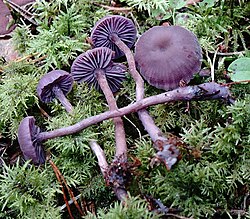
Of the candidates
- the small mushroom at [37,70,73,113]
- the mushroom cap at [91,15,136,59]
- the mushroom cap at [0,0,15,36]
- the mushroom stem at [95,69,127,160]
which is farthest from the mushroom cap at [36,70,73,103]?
the mushroom cap at [0,0,15,36]

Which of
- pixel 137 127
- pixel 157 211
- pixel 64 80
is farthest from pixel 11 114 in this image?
pixel 157 211

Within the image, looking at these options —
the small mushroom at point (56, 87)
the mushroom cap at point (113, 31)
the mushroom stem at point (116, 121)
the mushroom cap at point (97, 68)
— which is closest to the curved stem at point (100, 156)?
the mushroom stem at point (116, 121)

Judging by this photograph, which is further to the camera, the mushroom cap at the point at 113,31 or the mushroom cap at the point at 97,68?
the mushroom cap at the point at 113,31

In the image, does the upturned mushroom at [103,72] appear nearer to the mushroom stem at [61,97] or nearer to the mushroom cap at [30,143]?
the mushroom stem at [61,97]

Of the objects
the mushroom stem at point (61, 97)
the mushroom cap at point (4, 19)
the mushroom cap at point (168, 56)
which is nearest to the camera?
the mushroom cap at point (168, 56)

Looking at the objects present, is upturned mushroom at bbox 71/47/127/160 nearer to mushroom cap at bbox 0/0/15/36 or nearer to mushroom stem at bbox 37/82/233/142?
mushroom stem at bbox 37/82/233/142

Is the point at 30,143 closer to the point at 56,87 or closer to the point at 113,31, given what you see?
the point at 56,87
